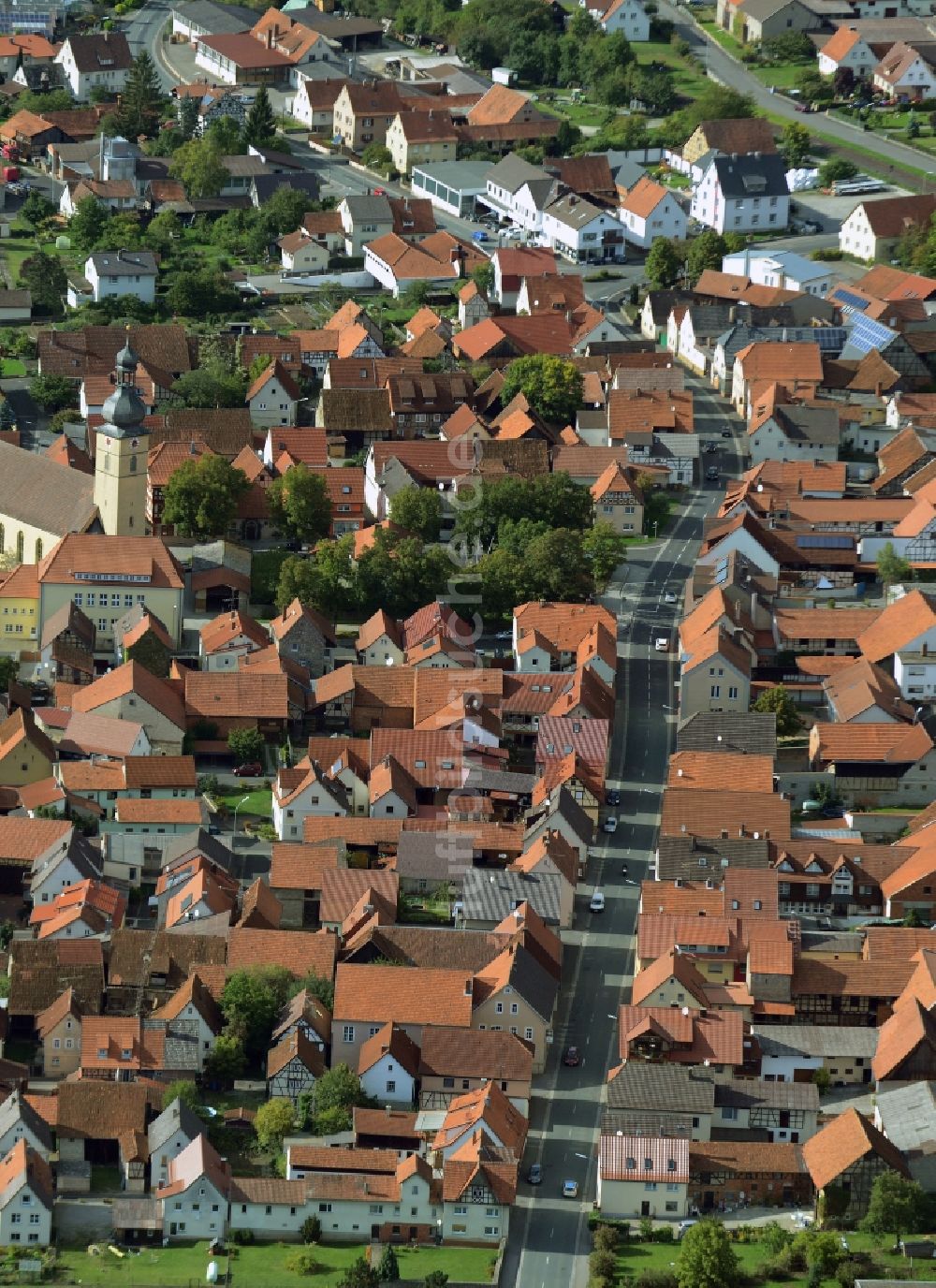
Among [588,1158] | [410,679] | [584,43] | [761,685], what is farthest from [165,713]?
[584,43]

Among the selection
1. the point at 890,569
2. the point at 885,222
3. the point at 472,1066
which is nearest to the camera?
the point at 472,1066

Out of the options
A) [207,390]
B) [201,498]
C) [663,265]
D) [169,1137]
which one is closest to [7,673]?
[201,498]

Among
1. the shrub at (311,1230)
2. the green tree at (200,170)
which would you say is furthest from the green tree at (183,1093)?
the green tree at (200,170)

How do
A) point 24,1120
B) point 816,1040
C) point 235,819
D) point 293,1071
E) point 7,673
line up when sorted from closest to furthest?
point 24,1120, point 293,1071, point 816,1040, point 235,819, point 7,673

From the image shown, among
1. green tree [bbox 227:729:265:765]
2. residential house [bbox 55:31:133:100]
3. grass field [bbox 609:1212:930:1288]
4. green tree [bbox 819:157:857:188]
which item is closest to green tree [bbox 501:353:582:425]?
green tree [bbox 227:729:265:765]

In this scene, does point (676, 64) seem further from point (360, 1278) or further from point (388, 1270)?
point (360, 1278)

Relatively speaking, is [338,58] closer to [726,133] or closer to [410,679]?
[726,133]

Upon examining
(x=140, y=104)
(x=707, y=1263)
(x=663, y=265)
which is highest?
(x=707, y=1263)
